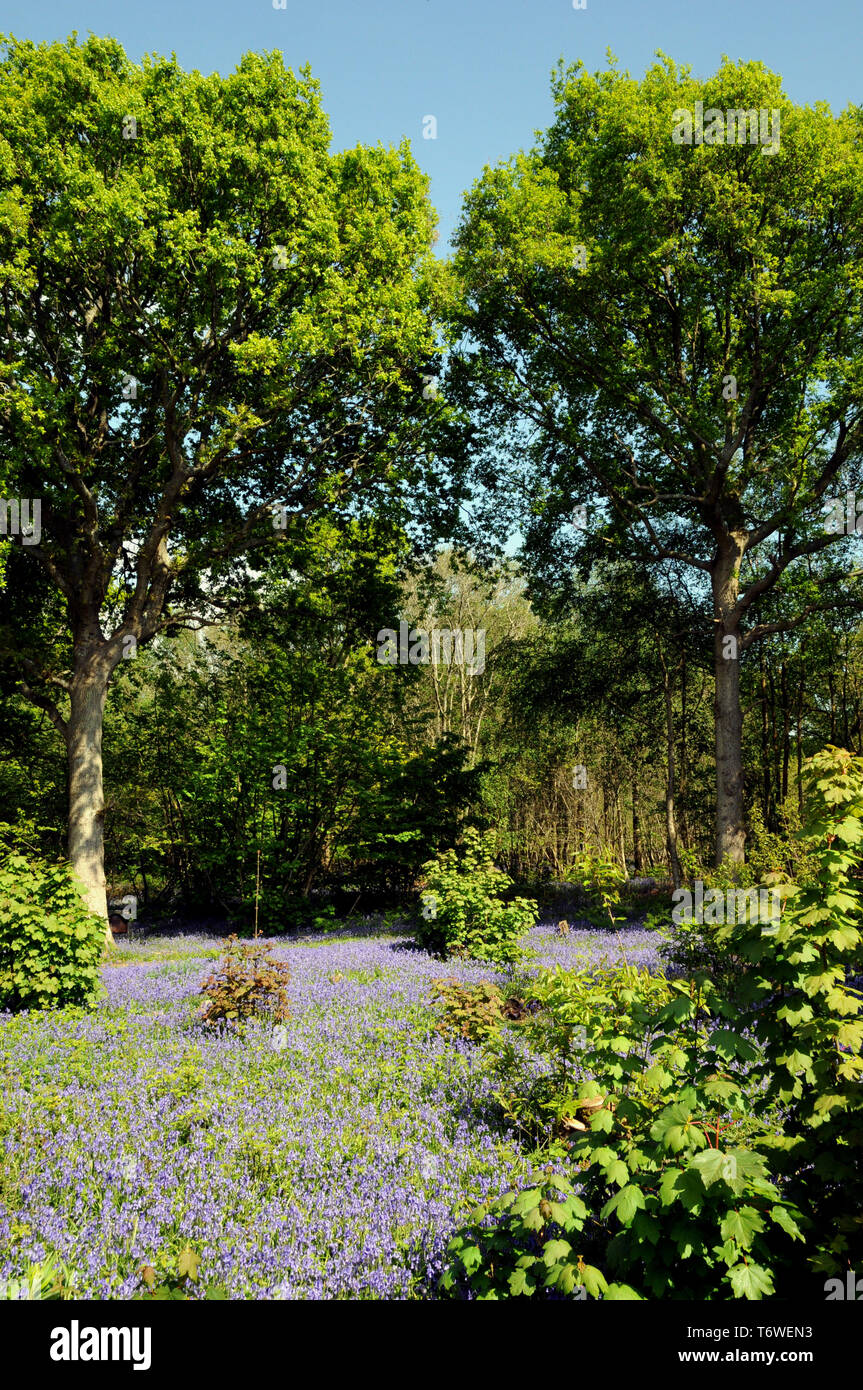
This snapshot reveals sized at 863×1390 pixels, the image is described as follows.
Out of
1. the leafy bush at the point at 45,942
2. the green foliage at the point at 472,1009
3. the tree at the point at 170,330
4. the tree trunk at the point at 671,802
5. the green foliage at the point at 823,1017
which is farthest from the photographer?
the tree trunk at the point at 671,802

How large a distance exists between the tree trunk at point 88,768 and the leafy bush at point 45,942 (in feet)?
13.3

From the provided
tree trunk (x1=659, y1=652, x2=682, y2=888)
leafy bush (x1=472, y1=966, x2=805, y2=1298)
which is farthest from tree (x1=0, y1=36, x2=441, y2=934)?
leafy bush (x1=472, y1=966, x2=805, y2=1298)

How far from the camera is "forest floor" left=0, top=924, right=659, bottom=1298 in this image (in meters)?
3.24

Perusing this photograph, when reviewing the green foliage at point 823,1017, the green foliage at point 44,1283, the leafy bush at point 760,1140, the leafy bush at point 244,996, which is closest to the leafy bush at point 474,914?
the leafy bush at point 244,996

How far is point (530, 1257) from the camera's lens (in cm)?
256

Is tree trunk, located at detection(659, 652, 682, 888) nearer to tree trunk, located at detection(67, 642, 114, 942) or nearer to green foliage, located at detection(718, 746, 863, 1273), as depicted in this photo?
tree trunk, located at detection(67, 642, 114, 942)

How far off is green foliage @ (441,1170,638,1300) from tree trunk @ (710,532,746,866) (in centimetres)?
1118

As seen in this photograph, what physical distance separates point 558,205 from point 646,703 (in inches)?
461

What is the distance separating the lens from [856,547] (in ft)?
52.3

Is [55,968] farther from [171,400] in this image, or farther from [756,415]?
[756,415]

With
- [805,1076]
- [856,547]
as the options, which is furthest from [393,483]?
[805,1076]

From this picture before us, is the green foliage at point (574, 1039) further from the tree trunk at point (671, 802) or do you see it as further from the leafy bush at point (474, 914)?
the tree trunk at point (671, 802)

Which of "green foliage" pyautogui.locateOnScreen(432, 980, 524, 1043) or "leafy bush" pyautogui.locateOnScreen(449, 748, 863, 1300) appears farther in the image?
"green foliage" pyautogui.locateOnScreen(432, 980, 524, 1043)

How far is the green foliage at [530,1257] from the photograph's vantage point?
7.40 ft
